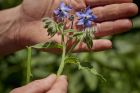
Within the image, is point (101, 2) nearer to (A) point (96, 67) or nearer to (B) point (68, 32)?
(B) point (68, 32)

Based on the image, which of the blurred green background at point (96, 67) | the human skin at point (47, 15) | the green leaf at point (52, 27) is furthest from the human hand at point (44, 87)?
the blurred green background at point (96, 67)

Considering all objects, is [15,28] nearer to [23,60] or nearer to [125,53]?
[23,60]

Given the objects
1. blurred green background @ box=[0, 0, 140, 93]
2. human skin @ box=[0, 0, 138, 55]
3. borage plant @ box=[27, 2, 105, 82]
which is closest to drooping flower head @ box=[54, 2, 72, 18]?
borage plant @ box=[27, 2, 105, 82]

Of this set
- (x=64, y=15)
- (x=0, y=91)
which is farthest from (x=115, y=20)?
(x=0, y=91)

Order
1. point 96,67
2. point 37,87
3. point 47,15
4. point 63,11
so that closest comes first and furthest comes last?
point 37,87 → point 63,11 → point 47,15 → point 96,67

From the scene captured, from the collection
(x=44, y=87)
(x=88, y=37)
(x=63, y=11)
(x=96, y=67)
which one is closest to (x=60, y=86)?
(x=44, y=87)

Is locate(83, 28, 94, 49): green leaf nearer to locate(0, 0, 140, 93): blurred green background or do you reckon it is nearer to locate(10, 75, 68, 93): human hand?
locate(10, 75, 68, 93): human hand
